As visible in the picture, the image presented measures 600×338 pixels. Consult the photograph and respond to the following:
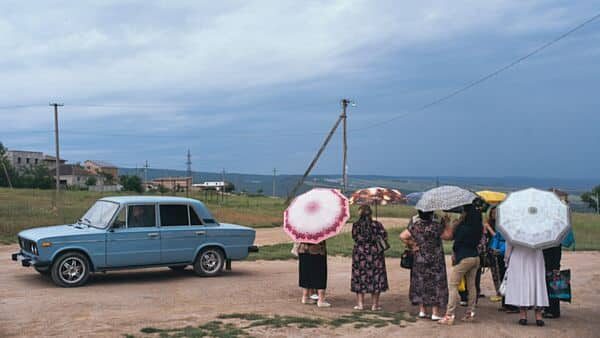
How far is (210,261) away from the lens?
46.4ft

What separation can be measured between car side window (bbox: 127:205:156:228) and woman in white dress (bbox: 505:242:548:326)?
7.01 metres

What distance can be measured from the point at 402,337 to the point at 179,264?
624cm

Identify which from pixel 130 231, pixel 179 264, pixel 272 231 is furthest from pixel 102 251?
pixel 272 231

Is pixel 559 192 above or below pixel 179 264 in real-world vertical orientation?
above

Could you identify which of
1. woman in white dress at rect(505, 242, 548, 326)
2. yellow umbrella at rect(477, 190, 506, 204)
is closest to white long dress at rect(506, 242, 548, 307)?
woman in white dress at rect(505, 242, 548, 326)

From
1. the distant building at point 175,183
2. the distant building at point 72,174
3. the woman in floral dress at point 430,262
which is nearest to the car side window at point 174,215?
the woman in floral dress at point 430,262

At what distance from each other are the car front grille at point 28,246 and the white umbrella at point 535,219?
8.11 m

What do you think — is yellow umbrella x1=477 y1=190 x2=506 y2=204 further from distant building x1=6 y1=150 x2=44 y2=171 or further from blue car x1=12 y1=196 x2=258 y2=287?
distant building x1=6 y1=150 x2=44 y2=171

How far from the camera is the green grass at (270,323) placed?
8570mm

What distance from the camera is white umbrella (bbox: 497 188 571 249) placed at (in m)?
9.21

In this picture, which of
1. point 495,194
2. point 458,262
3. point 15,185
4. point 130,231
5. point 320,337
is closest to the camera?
point 320,337

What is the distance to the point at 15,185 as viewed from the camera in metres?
74.4

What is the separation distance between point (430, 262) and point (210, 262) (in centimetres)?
563

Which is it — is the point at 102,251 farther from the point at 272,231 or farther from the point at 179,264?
the point at 272,231
